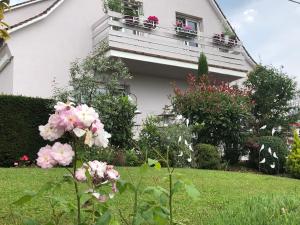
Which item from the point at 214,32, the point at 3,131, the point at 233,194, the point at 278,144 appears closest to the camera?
the point at 233,194

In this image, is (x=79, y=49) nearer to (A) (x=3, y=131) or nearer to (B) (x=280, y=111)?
(A) (x=3, y=131)

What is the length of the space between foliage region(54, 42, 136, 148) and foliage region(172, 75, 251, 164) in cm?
247

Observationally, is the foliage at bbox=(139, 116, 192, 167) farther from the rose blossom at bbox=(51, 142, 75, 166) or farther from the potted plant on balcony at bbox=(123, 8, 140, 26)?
the rose blossom at bbox=(51, 142, 75, 166)

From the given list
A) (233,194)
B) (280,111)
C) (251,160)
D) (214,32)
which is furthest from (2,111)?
(214,32)

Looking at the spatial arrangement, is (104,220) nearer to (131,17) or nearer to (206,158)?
(206,158)

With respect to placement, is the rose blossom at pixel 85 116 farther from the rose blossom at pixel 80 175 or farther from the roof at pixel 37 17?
the roof at pixel 37 17

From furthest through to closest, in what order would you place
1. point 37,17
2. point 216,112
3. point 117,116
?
point 37,17 < point 216,112 < point 117,116

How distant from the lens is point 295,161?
45.6ft

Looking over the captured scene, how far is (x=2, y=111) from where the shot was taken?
39.8ft

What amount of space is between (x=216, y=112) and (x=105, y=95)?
399cm

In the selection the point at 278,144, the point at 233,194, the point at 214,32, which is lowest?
the point at 233,194

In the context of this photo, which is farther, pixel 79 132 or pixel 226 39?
pixel 226 39

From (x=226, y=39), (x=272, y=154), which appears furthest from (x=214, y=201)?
(x=226, y=39)

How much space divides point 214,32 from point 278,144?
26.8 ft
